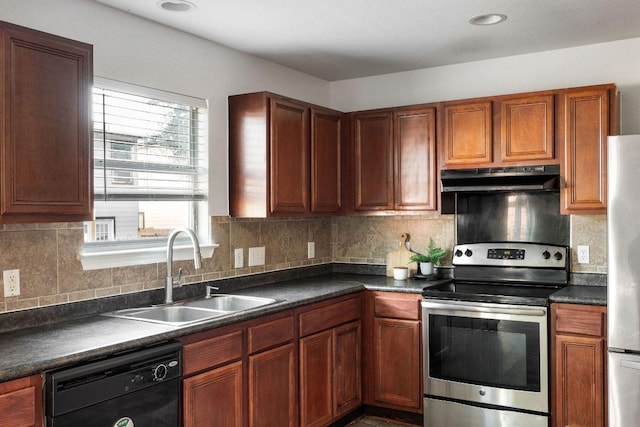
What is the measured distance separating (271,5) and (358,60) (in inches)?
49.3

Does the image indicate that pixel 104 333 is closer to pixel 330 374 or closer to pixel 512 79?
pixel 330 374

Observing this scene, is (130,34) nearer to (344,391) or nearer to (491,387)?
(344,391)

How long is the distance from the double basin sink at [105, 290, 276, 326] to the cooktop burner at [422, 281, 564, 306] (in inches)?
44.4

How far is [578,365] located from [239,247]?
2149 mm

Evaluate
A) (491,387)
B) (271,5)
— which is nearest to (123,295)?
(271,5)

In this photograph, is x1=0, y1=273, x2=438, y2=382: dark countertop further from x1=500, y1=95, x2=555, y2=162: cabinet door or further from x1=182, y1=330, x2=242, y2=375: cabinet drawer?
x1=500, y1=95, x2=555, y2=162: cabinet door

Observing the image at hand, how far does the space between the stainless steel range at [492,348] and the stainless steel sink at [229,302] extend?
1089mm

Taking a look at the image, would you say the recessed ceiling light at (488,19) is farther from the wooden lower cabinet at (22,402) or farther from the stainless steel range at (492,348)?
the wooden lower cabinet at (22,402)

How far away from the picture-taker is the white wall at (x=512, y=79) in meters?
3.86

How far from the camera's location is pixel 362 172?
14.6 feet

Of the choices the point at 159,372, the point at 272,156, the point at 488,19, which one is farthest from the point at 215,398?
the point at 488,19

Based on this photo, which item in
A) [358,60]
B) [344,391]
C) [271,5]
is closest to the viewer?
[271,5]

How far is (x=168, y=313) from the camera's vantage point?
324cm

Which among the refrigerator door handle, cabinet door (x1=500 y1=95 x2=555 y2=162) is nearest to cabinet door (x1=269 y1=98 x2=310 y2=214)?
cabinet door (x1=500 y1=95 x2=555 y2=162)
